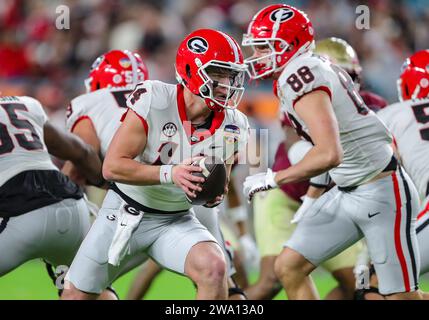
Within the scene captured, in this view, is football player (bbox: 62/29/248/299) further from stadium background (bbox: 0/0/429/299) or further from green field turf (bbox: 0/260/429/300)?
stadium background (bbox: 0/0/429/299)

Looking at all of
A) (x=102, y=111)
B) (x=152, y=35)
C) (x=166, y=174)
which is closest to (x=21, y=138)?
(x=102, y=111)

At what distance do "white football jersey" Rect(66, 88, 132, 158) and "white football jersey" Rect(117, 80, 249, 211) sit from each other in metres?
0.76

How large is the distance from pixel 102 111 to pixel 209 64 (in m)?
1.15

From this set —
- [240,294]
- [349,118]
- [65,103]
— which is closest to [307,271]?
[240,294]

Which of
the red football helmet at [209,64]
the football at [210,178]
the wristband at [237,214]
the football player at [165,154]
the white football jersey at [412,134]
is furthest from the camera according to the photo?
the wristband at [237,214]

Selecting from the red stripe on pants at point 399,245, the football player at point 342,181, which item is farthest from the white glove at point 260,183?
the red stripe on pants at point 399,245

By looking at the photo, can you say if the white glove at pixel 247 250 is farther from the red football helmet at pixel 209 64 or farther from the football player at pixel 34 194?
the red football helmet at pixel 209 64

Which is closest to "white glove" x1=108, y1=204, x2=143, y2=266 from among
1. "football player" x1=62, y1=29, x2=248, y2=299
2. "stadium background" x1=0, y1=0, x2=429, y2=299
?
"football player" x1=62, y1=29, x2=248, y2=299

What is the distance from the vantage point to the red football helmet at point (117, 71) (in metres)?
5.29

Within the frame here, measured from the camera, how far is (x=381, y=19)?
955cm

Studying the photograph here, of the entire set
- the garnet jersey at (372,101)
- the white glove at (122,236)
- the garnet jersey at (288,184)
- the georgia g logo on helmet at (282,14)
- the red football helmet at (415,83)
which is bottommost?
the garnet jersey at (288,184)

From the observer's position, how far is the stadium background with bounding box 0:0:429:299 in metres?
9.14

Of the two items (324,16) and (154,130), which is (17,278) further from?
(324,16)

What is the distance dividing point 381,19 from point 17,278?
487 cm
